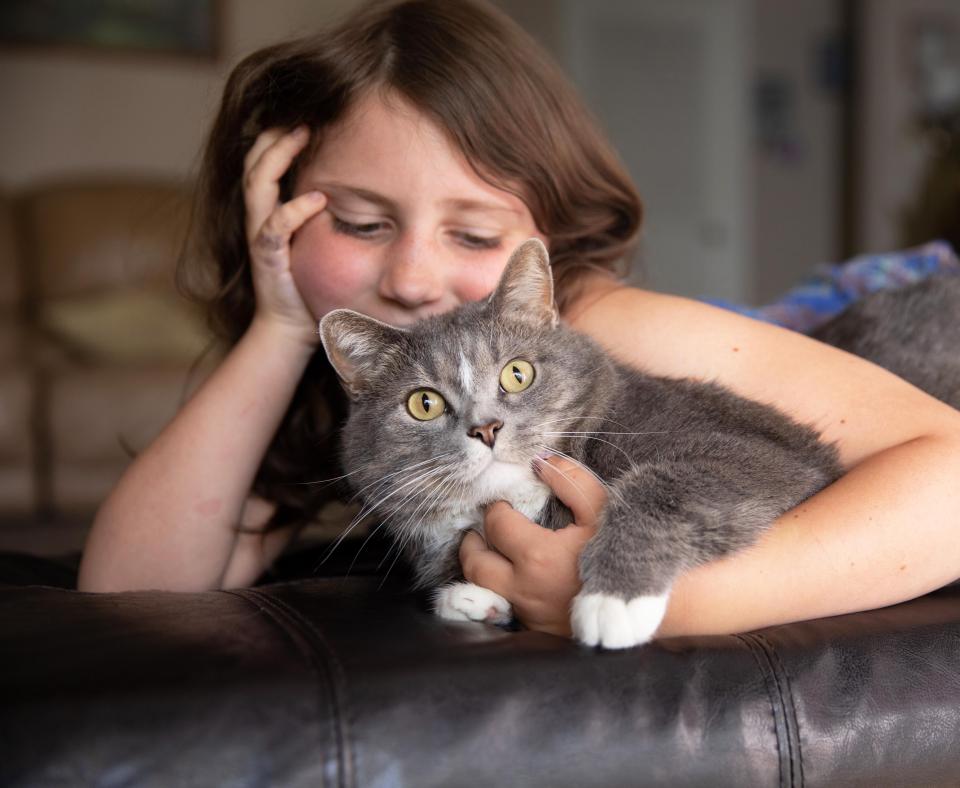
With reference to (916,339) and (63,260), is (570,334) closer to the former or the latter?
(916,339)

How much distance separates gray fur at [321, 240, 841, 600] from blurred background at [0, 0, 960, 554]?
2.66 ft

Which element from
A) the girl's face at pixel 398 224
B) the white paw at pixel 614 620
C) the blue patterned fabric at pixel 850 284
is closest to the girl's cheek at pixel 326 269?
the girl's face at pixel 398 224

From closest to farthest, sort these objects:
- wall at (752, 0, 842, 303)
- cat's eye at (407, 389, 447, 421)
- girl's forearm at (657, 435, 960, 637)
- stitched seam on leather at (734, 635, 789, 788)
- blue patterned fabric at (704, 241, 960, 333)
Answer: stitched seam on leather at (734, 635, 789, 788) → girl's forearm at (657, 435, 960, 637) → cat's eye at (407, 389, 447, 421) → blue patterned fabric at (704, 241, 960, 333) → wall at (752, 0, 842, 303)

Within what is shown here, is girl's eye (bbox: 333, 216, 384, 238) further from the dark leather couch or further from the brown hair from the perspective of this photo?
the dark leather couch

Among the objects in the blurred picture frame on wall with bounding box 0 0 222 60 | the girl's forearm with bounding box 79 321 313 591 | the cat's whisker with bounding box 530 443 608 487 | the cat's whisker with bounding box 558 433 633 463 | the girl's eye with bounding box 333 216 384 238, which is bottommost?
the girl's forearm with bounding box 79 321 313 591

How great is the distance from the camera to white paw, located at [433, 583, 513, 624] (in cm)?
117

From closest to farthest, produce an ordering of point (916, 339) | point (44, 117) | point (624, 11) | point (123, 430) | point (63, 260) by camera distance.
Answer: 1. point (916, 339)
2. point (123, 430)
3. point (63, 260)
4. point (44, 117)
5. point (624, 11)

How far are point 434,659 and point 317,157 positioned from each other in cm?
102

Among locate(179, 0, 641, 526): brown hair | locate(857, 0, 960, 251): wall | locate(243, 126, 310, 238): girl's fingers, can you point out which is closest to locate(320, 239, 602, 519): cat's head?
locate(179, 0, 641, 526): brown hair

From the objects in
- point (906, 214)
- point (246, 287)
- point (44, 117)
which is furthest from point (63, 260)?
point (906, 214)

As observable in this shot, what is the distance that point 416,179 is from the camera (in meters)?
1.54

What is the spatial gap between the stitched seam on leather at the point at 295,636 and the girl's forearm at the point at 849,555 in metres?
0.42

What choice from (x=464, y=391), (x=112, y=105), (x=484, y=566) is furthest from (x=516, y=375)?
(x=112, y=105)

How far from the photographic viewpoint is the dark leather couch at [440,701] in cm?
82
